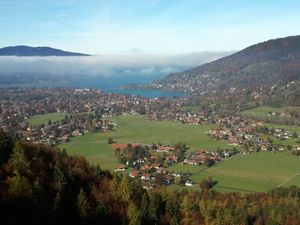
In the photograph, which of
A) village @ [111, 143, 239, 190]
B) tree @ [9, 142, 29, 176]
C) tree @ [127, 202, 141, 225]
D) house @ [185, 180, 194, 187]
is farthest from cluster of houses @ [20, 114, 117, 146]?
tree @ [127, 202, 141, 225]

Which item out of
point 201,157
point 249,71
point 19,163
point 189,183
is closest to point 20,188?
point 19,163

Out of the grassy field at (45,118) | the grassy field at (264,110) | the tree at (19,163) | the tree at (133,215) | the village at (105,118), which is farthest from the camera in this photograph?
the grassy field at (264,110)

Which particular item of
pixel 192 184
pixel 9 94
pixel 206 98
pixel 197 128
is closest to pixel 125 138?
pixel 197 128

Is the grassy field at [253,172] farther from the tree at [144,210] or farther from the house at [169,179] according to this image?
the tree at [144,210]

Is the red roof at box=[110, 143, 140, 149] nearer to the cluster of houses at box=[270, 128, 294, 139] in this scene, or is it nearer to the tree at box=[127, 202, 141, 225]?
the cluster of houses at box=[270, 128, 294, 139]

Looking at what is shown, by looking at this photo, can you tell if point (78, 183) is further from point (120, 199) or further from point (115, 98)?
point (115, 98)

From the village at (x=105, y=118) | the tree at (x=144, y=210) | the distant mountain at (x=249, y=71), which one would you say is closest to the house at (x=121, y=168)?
the village at (x=105, y=118)
